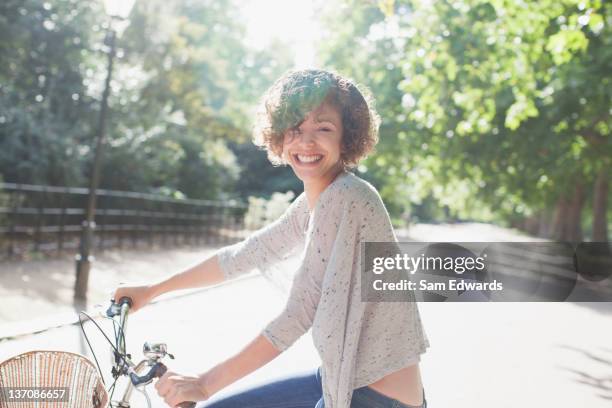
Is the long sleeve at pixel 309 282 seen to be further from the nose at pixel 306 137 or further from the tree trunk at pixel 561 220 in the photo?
the tree trunk at pixel 561 220

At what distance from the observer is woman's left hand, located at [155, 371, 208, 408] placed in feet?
5.19

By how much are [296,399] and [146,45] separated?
1821cm

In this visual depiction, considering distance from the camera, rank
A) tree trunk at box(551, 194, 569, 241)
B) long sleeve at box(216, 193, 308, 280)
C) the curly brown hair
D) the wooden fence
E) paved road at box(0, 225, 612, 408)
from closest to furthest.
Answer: the curly brown hair, long sleeve at box(216, 193, 308, 280), paved road at box(0, 225, 612, 408), the wooden fence, tree trunk at box(551, 194, 569, 241)

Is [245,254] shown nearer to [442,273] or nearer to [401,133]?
[442,273]

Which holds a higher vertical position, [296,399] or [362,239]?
[362,239]

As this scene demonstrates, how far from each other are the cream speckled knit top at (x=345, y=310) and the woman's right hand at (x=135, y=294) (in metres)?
0.53

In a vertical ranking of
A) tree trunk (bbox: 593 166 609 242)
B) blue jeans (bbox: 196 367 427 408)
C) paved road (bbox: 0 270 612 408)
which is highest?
tree trunk (bbox: 593 166 609 242)

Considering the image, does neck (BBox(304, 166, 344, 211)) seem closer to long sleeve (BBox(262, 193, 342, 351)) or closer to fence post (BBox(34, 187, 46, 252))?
long sleeve (BBox(262, 193, 342, 351))

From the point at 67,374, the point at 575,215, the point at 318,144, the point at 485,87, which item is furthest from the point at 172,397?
the point at 575,215

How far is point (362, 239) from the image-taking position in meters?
1.76

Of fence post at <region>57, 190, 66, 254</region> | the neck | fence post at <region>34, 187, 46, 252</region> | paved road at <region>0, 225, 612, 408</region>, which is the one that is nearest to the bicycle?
the neck

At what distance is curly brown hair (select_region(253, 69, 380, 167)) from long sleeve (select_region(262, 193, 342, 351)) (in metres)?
0.26

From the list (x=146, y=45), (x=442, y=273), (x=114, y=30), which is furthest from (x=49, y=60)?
(x=442, y=273)

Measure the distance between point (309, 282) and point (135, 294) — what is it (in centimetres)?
62
